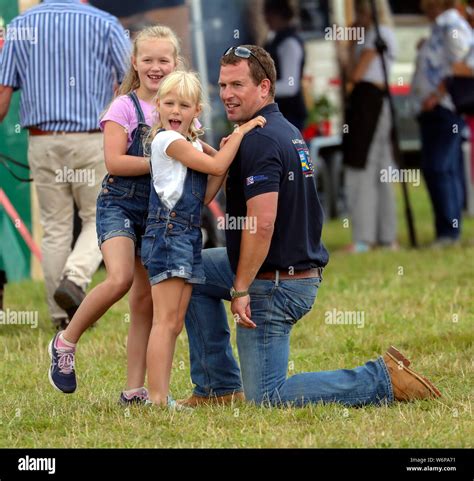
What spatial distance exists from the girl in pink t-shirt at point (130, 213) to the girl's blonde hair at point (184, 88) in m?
0.26

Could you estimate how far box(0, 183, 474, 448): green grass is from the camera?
577 cm

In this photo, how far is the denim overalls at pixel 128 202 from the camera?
6496mm

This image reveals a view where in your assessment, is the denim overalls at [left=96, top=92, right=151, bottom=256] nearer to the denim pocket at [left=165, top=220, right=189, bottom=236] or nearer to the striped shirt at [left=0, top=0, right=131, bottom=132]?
the denim pocket at [left=165, top=220, right=189, bottom=236]

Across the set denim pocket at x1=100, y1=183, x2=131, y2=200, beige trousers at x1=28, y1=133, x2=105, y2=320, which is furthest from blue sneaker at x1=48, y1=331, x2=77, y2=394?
beige trousers at x1=28, y1=133, x2=105, y2=320

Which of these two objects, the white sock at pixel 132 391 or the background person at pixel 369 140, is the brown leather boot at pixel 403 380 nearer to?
the white sock at pixel 132 391

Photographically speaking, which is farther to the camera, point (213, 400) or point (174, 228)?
point (213, 400)

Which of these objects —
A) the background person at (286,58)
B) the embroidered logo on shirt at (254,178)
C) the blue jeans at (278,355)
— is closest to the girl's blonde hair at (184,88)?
the embroidered logo on shirt at (254,178)

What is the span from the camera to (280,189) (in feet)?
20.2

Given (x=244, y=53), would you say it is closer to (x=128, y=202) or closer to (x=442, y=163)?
(x=128, y=202)

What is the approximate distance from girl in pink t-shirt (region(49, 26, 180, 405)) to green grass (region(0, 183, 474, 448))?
31 cm

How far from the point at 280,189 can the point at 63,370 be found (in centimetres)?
125

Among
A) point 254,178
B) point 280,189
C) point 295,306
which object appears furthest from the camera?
point 295,306

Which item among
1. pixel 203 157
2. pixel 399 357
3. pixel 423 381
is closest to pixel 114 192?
pixel 203 157
